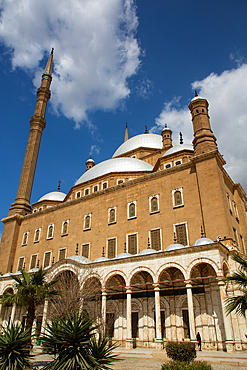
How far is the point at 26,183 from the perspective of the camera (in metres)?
31.8

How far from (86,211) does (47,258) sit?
5.57 metres

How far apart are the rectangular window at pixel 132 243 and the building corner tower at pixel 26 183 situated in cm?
1359

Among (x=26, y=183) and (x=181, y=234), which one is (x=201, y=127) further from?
(x=26, y=183)

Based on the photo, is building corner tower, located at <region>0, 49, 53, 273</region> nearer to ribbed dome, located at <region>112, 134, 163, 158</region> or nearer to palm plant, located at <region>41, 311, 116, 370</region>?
ribbed dome, located at <region>112, 134, 163, 158</region>

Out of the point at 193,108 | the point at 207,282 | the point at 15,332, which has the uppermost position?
the point at 193,108

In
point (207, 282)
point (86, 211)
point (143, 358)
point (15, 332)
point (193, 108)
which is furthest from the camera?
point (86, 211)

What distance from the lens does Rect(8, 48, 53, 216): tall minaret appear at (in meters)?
31.0

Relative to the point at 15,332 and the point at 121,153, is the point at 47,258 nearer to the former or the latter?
the point at 121,153

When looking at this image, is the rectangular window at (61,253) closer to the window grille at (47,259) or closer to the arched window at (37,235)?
the window grille at (47,259)

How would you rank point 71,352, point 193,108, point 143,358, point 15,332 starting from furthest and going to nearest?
point 193,108
point 143,358
point 15,332
point 71,352

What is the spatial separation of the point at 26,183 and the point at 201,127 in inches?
785

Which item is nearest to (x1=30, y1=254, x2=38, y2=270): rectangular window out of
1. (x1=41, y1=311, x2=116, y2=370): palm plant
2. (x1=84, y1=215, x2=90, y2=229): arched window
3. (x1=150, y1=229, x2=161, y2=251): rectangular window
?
(x1=84, y1=215, x2=90, y2=229): arched window

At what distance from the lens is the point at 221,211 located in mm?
17156

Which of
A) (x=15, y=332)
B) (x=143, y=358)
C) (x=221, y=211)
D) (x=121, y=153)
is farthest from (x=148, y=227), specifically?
(x=121, y=153)
